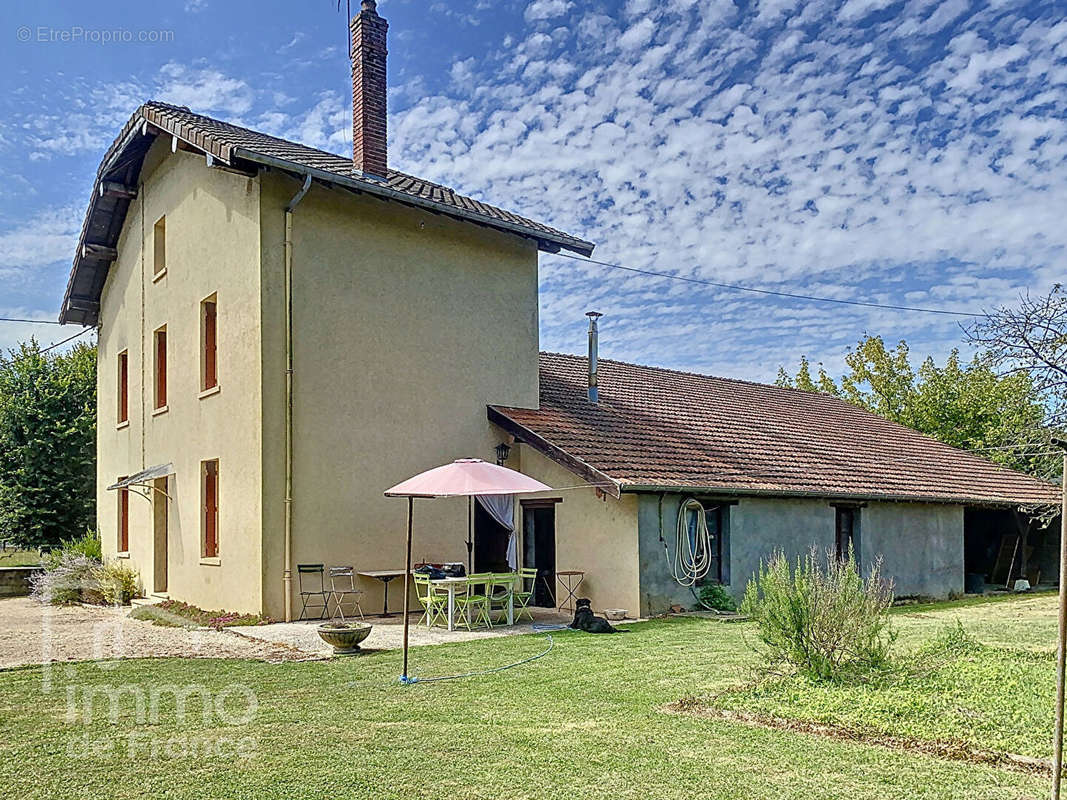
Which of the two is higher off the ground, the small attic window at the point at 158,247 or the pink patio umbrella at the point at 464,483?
the small attic window at the point at 158,247

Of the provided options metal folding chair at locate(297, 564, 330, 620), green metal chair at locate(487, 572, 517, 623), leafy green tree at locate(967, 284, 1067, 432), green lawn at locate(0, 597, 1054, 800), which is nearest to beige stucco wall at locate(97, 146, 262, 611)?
metal folding chair at locate(297, 564, 330, 620)

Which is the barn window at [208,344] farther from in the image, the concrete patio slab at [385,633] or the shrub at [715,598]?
the shrub at [715,598]

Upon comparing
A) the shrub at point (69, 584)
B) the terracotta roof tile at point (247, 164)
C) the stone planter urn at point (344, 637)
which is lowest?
the shrub at point (69, 584)

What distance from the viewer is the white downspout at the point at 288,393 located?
13.8 meters

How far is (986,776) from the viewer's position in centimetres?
570

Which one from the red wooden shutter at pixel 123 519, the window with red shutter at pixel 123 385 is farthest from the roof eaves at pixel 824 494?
the window with red shutter at pixel 123 385

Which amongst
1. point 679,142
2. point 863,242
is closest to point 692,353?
point 863,242

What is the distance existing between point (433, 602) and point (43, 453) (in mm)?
16097

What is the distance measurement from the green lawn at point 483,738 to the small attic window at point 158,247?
10.2 m

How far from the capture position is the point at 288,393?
14086 mm

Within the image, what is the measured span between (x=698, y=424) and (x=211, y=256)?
9.70 metres

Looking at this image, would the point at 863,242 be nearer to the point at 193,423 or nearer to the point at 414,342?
the point at 414,342

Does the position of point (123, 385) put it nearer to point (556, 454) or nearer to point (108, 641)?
point (108, 641)

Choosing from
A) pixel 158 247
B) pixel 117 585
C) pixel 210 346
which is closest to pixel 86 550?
pixel 117 585
